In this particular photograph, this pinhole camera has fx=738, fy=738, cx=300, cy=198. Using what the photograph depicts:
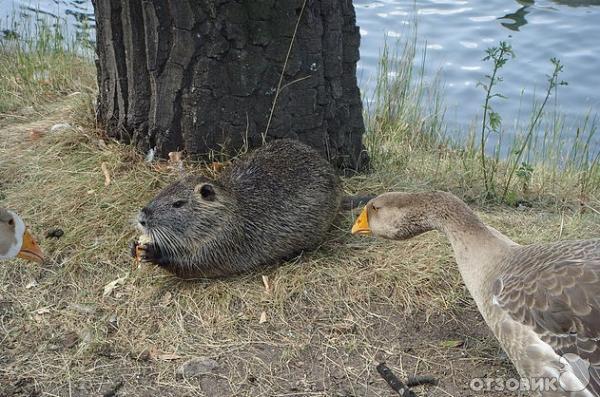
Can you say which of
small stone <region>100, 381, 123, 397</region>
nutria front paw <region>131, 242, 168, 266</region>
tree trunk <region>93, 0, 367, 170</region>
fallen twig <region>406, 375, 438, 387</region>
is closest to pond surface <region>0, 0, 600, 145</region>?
tree trunk <region>93, 0, 367, 170</region>

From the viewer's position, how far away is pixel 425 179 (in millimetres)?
6301

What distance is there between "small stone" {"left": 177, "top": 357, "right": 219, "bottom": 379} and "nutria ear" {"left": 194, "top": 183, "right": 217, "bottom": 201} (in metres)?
1.13

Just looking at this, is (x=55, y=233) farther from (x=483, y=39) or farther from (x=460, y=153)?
(x=483, y=39)

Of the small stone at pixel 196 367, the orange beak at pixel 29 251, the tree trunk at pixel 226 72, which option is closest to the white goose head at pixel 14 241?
the orange beak at pixel 29 251

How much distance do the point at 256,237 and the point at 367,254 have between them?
759 mm

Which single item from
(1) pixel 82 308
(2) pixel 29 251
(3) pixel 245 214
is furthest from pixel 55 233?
(3) pixel 245 214

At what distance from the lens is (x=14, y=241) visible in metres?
4.47

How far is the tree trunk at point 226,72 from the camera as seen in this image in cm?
521

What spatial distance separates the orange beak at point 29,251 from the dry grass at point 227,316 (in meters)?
0.25

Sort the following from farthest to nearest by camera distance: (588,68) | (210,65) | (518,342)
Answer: (588,68), (210,65), (518,342)

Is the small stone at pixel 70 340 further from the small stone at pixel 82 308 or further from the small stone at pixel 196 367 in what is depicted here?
the small stone at pixel 196 367

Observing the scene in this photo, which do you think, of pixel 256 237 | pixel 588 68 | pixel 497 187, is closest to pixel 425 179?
pixel 497 187

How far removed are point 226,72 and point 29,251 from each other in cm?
185

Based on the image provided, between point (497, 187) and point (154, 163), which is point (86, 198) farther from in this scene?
point (497, 187)
